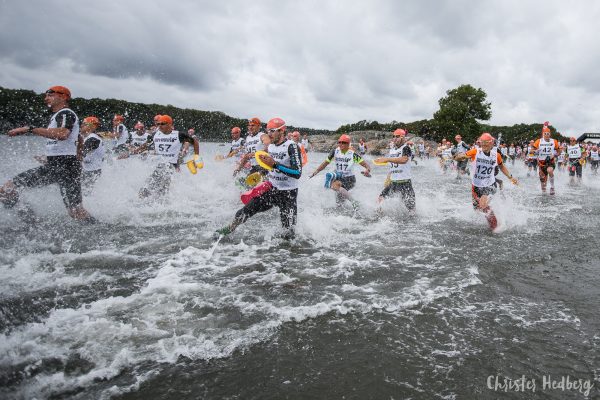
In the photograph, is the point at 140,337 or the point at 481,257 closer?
the point at 140,337

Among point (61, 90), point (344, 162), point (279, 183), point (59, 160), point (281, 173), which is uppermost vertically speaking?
point (61, 90)

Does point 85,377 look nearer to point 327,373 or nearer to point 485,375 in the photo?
point 327,373

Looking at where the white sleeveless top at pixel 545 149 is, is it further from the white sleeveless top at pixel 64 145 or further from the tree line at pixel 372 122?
the tree line at pixel 372 122

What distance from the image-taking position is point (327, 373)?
2.43 metres

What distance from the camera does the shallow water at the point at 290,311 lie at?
235 centimetres

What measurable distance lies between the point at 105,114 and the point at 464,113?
216ft

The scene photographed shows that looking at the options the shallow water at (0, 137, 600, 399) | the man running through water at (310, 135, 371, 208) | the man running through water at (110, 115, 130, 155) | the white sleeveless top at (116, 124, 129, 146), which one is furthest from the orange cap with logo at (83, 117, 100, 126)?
the white sleeveless top at (116, 124, 129, 146)

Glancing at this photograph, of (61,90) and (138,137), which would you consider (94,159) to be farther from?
(138,137)

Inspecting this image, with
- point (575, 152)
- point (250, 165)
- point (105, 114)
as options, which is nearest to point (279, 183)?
point (250, 165)

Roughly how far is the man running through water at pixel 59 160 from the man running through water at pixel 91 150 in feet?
4.24

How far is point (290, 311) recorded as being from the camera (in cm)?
332

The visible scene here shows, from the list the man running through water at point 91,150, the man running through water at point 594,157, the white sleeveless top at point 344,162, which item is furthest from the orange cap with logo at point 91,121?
Result: the man running through water at point 594,157

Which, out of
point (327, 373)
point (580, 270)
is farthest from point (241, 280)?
point (580, 270)

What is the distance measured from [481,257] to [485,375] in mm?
3034
